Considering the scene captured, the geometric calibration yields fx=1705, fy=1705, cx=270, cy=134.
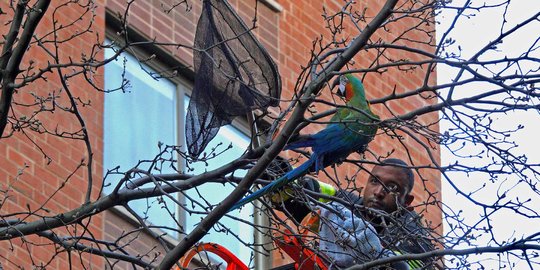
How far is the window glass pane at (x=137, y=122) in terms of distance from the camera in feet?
54.1

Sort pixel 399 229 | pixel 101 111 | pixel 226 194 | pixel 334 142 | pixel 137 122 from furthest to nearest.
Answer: pixel 226 194 < pixel 137 122 < pixel 101 111 < pixel 399 229 < pixel 334 142

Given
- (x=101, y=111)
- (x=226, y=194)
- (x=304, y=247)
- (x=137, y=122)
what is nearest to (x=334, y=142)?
(x=304, y=247)

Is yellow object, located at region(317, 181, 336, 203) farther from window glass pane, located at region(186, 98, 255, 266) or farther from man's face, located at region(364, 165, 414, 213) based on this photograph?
window glass pane, located at region(186, 98, 255, 266)

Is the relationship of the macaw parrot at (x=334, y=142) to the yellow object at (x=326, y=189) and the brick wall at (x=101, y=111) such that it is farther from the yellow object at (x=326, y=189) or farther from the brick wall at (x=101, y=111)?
the yellow object at (x=326, y=189)

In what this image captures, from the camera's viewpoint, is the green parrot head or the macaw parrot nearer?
the macaw parrot

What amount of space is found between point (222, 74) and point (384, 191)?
2087 mm

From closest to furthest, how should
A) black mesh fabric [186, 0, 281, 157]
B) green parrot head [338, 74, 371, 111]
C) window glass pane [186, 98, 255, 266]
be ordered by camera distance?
green parrot head [338, 74, 371, 111], black mesh fabric [186, 0, 281, 157], window glass pane [186, 98, 255, 266]

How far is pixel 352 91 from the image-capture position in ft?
36.7

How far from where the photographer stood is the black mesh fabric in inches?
451

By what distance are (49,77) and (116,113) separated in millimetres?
1198

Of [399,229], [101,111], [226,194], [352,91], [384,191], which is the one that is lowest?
[399,229]

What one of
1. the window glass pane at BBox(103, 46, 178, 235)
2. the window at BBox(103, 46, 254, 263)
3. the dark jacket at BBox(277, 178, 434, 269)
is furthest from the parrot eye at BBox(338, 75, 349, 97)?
the window glass pane at BBox(103, 46, 178, 235)

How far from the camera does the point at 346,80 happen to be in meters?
11.3

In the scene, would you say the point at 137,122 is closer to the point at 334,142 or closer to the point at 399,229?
the point at 399,229
